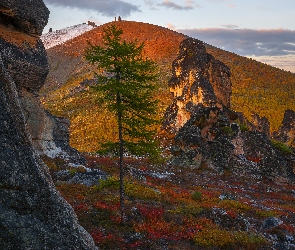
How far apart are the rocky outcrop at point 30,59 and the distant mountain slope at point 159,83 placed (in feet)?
103

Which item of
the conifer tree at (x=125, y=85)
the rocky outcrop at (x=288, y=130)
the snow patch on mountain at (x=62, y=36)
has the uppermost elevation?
the snow patch on mountain at (x=62, y=36)

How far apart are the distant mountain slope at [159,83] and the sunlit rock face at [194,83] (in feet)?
50.0

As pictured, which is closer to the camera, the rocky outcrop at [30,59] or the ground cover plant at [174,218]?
the ground cover plant at [174,218]

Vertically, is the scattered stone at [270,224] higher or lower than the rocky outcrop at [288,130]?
lower

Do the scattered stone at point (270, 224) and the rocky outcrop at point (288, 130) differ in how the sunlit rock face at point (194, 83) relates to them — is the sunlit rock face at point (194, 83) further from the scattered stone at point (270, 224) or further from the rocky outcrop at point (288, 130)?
the scattered stone at point (270, 224)

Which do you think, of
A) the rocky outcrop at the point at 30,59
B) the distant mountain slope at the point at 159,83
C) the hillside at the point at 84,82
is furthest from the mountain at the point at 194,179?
the rocky outcrop at the point at 30,59

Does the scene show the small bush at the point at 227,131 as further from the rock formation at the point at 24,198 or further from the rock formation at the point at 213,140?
the rock formation at the point at 24,198

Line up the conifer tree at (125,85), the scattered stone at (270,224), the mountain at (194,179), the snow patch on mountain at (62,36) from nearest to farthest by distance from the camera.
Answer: the conifer tree at (125,85) → the mountain at (194,179) → the scattered stone at (270,224) → the snow patch on mountain at (62,36)

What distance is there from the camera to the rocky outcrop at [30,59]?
67.3ft

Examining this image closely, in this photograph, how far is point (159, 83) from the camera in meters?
91.1

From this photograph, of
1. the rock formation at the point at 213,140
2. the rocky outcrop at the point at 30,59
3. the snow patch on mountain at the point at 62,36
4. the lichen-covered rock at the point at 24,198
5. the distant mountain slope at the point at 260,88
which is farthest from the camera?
the snow patch on mountain at the point at 62,36

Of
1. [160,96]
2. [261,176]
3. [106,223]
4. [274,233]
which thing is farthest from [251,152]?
[160,96]

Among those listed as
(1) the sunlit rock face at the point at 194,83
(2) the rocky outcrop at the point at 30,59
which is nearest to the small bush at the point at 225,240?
(2) the rocky outcrop at the point at 30,59

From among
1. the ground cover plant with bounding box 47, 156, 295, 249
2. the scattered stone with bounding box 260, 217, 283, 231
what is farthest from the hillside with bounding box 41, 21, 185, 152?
the scattered stone with bounding box 260, 217, 283, 231
